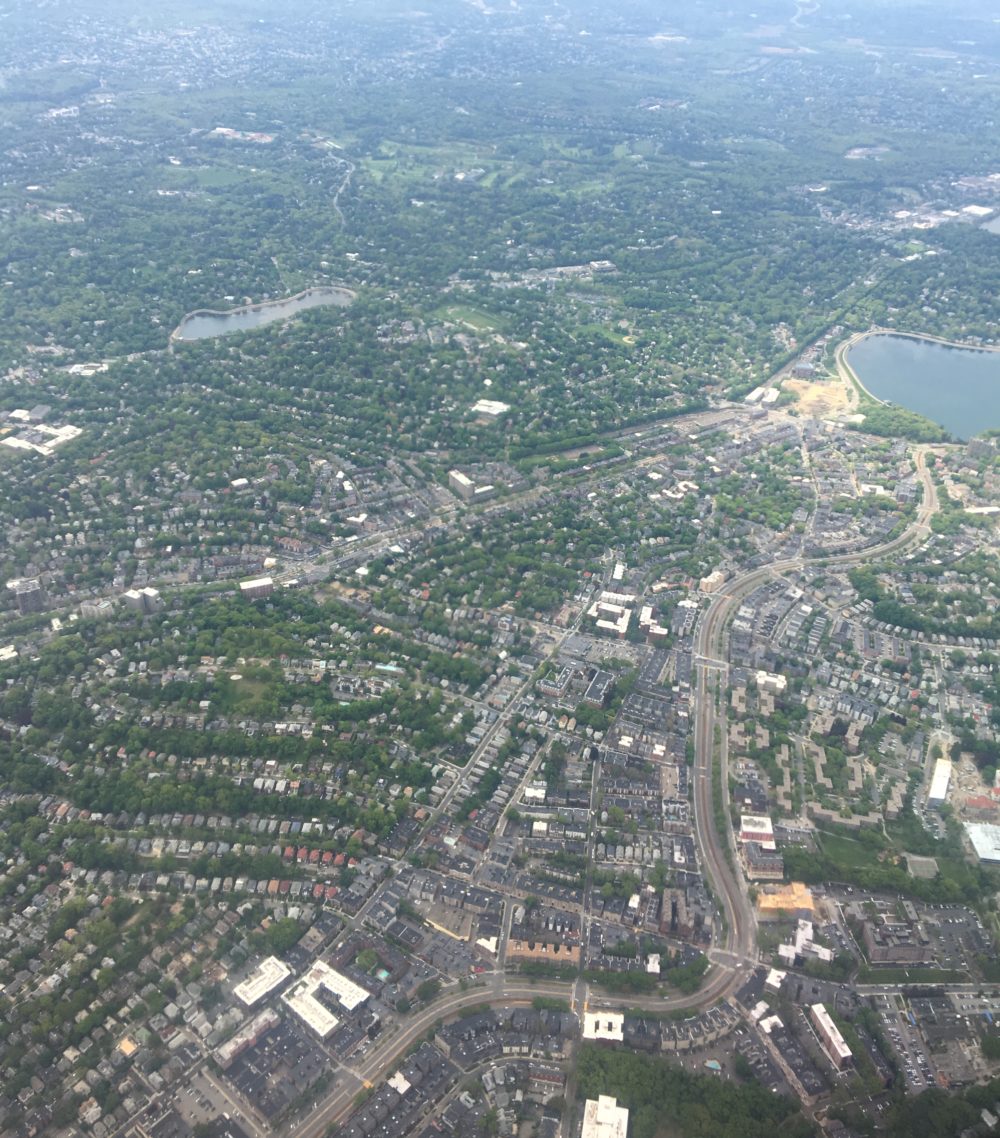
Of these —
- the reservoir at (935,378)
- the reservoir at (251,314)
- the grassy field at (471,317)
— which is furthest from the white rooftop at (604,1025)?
the reservoir at (251,314)

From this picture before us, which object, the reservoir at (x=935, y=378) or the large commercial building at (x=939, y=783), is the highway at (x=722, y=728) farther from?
the reservoir at (x=935, y=378)

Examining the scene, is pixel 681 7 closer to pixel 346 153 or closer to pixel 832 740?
pixel 346 153

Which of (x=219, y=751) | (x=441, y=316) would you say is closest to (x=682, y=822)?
(x=219, y=751)

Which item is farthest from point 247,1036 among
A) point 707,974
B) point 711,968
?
point 711,968

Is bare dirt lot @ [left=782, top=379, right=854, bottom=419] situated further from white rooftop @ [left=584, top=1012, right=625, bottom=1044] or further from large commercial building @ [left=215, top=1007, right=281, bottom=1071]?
large commercial building @ [left=215, top=1007, right=281, bottom=1071]

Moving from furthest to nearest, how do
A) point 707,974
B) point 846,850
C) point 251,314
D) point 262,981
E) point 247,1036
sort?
point 251,314 < point 846,850 < point 707,974 < point 262,981 < point 247,1036

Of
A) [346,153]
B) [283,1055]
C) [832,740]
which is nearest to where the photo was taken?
[283,1055]

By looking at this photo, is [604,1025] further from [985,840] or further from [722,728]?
[985,840]
